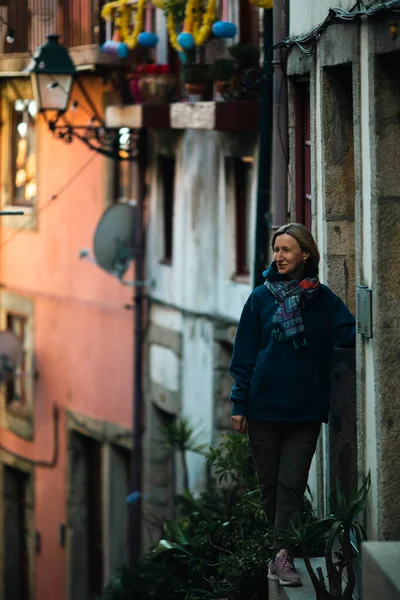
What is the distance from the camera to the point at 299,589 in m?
7.71

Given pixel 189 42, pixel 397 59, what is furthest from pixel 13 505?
pixel 397 59

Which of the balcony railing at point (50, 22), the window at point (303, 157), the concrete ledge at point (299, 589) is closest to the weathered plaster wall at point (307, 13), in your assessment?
the window at point (303, 157)

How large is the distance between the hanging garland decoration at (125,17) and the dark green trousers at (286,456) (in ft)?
29.9

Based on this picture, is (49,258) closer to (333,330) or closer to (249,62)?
(249,62)

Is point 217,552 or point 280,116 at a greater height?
point 280,116

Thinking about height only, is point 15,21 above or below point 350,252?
above

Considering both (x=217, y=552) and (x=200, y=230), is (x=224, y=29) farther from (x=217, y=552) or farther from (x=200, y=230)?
(x=217, y=552)

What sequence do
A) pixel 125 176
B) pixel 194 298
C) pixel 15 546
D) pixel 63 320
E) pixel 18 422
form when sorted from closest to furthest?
pixel 194 298, pixel 125 176, pixel 63 320, pixel 18 422, pixel 15 546

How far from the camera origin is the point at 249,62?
1394 cm

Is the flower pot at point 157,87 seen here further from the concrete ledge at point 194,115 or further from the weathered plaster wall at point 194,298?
the concrete ledge at point 194,115

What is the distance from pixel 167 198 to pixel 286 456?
10.4 m

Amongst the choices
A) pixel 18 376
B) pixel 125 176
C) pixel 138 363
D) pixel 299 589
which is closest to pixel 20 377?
pixel 18 376

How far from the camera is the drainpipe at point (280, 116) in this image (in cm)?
1066

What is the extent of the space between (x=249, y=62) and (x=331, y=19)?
584 cm
